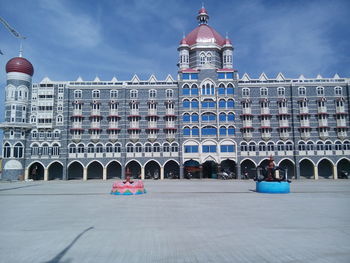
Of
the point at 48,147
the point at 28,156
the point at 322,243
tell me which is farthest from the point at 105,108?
the point at 322,243

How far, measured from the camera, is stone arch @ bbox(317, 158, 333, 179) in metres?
52.2

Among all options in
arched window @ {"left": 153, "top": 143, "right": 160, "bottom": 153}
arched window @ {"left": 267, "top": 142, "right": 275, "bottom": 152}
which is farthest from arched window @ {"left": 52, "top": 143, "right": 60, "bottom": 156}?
arched window @ {"left": 267, "top": 142, "right": 275, "bottom": 152}

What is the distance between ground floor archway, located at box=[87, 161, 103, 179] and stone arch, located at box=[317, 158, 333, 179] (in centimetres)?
4719

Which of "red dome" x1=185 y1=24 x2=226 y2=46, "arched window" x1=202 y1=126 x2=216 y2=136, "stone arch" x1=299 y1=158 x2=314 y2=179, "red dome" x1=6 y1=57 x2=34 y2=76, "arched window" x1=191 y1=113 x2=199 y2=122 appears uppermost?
"red dome" x1=185 y1=24 x2=226 y2=46

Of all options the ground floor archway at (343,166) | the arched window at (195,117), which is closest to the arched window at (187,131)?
the arched window at (195,117)

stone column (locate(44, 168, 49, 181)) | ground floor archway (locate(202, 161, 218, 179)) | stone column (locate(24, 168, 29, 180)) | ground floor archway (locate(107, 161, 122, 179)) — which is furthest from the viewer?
ground floor archway (locate(107, 161, 122, 179))

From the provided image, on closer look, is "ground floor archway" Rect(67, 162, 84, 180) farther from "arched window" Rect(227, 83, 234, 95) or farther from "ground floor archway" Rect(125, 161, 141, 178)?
"arched window" Rect(227, 83, 234, 95)

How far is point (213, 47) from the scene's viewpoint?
2162 inches

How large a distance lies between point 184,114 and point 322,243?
43265 mm

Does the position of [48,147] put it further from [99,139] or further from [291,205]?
[291,205]

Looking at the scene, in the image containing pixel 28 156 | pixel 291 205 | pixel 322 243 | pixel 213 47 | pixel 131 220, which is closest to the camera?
pixel 322 243

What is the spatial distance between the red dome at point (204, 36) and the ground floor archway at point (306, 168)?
32.0m

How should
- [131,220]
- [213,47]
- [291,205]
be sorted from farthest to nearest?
[213,47]
[291,205]
[131,220]

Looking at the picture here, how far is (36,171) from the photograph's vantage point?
51.4 metres
